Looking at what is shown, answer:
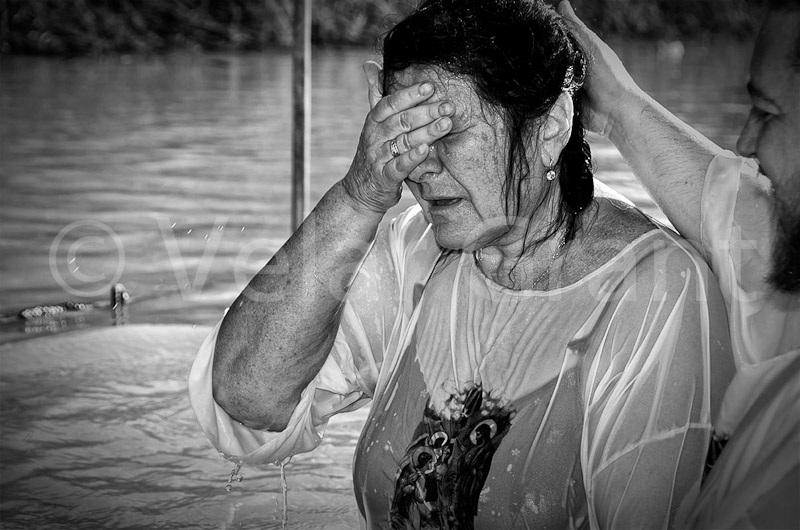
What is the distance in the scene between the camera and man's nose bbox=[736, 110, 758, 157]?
1874 mm

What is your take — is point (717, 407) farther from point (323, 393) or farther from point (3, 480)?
point (3, 480)

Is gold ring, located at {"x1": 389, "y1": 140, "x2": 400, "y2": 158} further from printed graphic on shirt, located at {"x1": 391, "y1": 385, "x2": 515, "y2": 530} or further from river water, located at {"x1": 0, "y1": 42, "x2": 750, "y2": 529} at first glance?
river water, located at {"x1": 0, "y1": 42, "x2": 750, "y2": 529}

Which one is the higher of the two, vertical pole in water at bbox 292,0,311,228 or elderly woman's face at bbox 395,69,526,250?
elderly woman's face at bbox 395,69,526,250

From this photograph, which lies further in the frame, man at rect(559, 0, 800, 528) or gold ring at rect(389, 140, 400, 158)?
gold ring at rect(389, 140, 400, 158)

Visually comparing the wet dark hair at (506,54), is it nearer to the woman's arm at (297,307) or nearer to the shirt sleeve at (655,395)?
the woman's arm at (297,307)

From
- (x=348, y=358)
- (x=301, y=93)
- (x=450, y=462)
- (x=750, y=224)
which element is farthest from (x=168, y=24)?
(x=750, y=224)

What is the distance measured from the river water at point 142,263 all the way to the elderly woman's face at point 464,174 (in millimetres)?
1422

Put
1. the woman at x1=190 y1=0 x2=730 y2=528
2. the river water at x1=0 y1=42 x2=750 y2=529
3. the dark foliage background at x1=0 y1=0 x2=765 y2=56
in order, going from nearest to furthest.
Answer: the woman at x1=190 y1=0 x2=730 y2=528
the river water at x1=0 y1=42 x2=750 y2=529
the dark foliage background at x1=0 y1=0 x2=765 y2=56

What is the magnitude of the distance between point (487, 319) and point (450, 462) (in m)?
0.29

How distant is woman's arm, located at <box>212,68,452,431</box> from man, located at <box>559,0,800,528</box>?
48 cm

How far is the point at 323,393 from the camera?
7.91ft

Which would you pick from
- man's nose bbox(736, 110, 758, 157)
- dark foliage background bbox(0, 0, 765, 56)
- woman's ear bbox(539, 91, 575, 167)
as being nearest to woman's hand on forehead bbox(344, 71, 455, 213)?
woman's ear bbox(539, 91, 575, 167)

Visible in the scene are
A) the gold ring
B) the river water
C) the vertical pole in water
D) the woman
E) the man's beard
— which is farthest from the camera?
the vertical pole in water

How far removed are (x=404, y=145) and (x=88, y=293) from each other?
3999 mm
